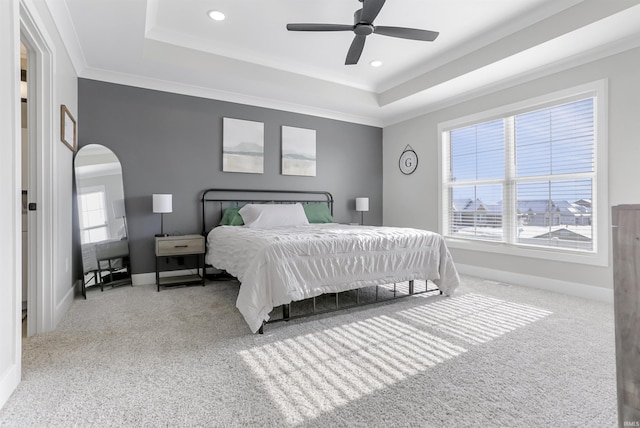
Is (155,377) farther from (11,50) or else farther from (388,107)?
(388,107)

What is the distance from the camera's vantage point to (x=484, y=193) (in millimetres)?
4586

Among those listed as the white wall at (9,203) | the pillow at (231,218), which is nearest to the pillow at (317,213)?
the pillow at (231,218)

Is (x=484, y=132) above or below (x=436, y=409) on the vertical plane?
above

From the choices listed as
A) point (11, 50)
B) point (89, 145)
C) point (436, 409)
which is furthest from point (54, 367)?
point (89, 145)

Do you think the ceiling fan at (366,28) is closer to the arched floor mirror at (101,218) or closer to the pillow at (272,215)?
the pillow at (272,215)

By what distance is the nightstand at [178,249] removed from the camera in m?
3.81

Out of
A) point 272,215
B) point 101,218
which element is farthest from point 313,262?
point 101,218

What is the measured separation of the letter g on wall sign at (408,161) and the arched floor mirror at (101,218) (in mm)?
4388

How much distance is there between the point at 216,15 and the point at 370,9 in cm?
162

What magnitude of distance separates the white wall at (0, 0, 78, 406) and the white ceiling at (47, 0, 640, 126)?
0.46m

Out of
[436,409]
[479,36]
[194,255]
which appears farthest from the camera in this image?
[194,255]

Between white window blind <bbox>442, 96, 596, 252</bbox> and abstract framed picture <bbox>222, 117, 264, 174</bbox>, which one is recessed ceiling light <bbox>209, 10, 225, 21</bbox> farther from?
white window blind <bbox>442, 96, 596, 252</bbox>

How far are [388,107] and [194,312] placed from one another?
420 cm

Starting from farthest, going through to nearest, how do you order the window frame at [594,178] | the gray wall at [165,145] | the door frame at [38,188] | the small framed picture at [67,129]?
the gray wall at [165,145], the window frame at [594,178], the small framed picture at [67,129], the door frame at [38,188]
